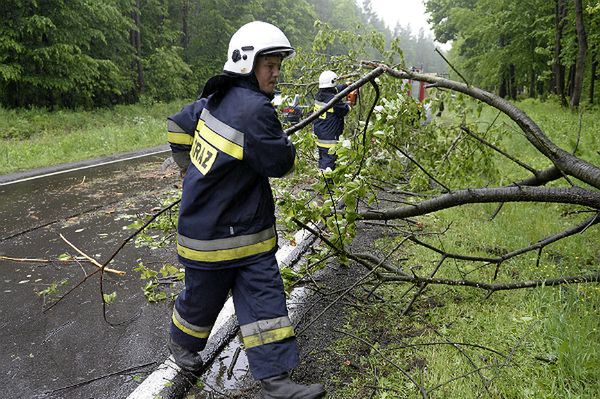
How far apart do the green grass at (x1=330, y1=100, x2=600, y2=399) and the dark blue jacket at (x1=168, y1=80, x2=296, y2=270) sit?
933 millimetres

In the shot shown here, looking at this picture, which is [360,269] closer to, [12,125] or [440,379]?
[440,379]

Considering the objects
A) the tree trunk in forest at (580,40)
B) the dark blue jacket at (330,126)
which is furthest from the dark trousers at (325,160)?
the tree trunk in forest at (580,40)

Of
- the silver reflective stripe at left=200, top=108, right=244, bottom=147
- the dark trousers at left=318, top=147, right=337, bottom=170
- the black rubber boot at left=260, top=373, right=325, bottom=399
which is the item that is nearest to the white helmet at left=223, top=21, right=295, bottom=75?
the silver reflective stripe at left=200, top=108, right=244, bottom=147

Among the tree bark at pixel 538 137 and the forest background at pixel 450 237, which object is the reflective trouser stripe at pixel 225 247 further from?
the tree bark at pixel 538 137

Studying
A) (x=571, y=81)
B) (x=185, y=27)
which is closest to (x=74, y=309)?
(x=571, y=81)

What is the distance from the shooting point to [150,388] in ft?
8.32

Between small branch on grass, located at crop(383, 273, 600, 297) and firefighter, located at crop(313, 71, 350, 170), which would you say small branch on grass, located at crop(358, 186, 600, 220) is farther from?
firefighter, located at crop(313, 71, 350, 170)

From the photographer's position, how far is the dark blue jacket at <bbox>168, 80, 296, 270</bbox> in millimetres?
2324

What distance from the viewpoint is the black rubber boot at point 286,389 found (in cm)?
233

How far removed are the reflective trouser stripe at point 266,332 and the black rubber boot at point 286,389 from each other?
0.61 feet

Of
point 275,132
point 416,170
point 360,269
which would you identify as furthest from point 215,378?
point 416,170

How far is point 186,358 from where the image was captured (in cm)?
266

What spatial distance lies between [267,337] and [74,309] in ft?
5.97

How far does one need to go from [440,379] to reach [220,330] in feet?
4.77
